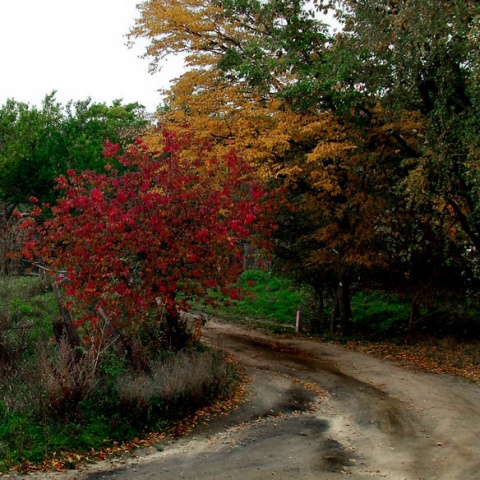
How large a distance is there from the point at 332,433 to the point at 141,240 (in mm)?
4862

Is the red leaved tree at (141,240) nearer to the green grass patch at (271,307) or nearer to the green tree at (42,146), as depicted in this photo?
the green grass patch at (271,307)

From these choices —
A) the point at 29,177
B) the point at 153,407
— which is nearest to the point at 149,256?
the point at 153,407

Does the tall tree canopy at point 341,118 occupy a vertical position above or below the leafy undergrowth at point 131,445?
above

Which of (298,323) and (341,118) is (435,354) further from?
(341,118)

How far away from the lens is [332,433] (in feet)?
29.8

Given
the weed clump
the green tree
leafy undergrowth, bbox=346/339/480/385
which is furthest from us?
the green tree

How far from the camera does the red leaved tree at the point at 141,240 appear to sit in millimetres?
10930

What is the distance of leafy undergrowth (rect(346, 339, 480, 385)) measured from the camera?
1395 centimetres

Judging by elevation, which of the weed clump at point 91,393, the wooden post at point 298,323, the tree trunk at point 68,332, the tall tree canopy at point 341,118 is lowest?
the wooden post at point 298,323

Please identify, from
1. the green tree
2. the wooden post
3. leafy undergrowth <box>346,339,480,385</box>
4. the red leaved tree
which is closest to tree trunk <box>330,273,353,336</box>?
leafy undergrowth <box>346,339,480,385</box>

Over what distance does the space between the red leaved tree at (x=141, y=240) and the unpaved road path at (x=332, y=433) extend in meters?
2.69

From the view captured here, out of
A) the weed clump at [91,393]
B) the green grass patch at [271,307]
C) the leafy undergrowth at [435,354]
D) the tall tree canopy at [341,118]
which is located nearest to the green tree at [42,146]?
the green grass patch at [271,307]

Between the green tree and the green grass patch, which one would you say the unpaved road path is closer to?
the green grass patch

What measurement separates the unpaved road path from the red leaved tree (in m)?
2.69
